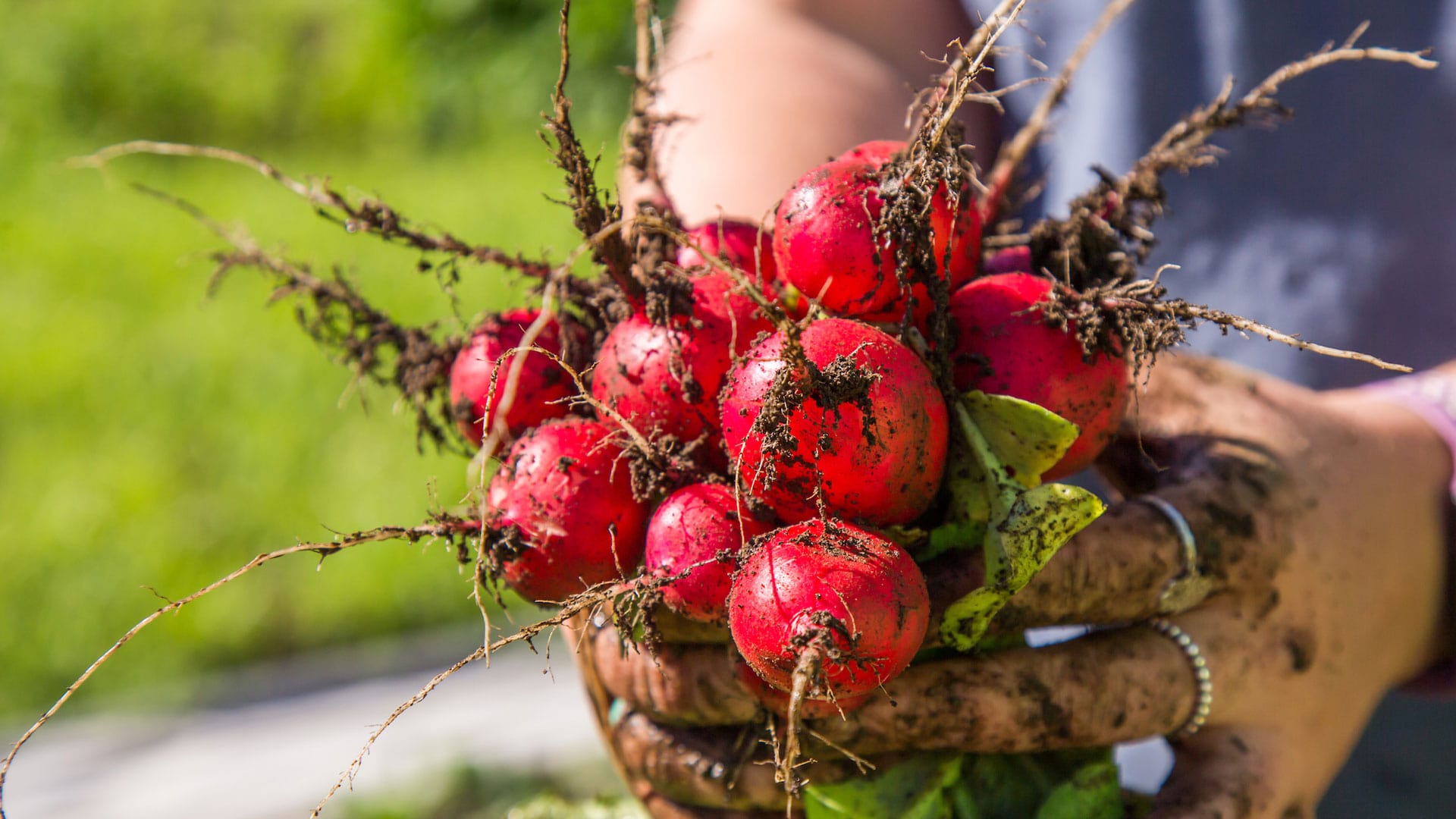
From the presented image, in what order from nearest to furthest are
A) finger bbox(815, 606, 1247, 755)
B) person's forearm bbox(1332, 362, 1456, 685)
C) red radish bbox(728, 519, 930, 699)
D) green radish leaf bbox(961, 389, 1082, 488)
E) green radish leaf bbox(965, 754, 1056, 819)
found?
Result: red radish bbox(728, 519, 930, 699) → green radish leaf bbox(961, 389, 1082, 488) → finger bbox(815, 606, 1247, 755) → green radish leaf bbox(965, 754, 1056, 819) → person's forearm bbox(1332, 362, 1456, 685)

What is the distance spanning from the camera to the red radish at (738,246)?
49.0 inches

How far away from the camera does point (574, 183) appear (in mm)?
1125

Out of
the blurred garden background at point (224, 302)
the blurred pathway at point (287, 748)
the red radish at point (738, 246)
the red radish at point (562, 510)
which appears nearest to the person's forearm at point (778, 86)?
the blurred garden background at point (224, 302)

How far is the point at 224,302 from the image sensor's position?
5645mm

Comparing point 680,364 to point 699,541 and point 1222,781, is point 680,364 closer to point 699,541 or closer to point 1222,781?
point 699,541

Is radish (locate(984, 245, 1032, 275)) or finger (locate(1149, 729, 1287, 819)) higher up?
radish (locate(984, 245, 1032, 275))

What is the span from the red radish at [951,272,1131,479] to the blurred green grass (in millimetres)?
607

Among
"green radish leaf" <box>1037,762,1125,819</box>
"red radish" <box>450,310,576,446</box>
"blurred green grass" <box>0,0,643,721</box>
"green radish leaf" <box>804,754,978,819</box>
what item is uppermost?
"blurred green grass" <box>0,0,643,721</box>

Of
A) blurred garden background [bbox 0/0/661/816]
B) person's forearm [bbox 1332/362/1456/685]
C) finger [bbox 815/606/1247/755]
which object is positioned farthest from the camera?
blurred garden background [bbox 0/0/661/816]

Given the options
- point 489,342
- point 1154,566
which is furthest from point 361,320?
point 1154,566

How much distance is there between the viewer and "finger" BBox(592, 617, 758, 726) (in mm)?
1217

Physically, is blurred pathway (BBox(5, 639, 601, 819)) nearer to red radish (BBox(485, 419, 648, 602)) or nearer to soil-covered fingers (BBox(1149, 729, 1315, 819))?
red radish (BBox(485, 419, 648, 602))

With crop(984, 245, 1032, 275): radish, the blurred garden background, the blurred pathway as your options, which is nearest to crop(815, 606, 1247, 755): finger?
crop(984, 245, 1032, 275): radish

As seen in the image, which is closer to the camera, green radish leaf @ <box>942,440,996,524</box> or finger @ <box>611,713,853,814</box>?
green radish leaf @ <box>942,440,996,524</box>
